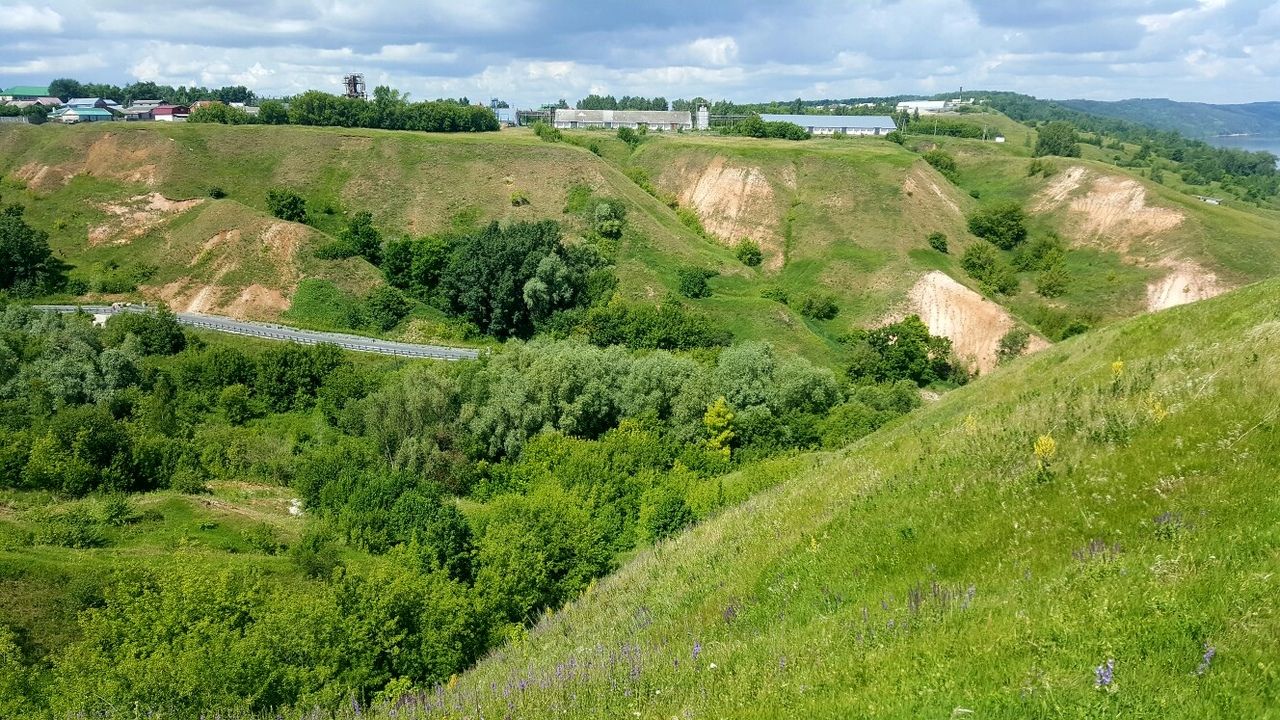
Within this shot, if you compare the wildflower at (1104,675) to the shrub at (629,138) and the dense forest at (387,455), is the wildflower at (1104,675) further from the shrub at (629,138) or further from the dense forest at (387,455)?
the shrub at (629,138)

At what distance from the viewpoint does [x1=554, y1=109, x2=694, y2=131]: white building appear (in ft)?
462

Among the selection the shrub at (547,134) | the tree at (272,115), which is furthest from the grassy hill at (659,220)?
the tree at (272,115)

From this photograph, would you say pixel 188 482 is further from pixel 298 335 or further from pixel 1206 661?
pixel 1206 661

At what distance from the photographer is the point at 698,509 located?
26.1 metres

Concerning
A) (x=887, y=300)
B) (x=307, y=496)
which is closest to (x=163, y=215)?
(x=307, y=496)

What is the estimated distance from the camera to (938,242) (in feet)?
232

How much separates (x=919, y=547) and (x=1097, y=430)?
3.27 meters

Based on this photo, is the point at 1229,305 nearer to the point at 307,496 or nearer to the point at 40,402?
the point at 307,496

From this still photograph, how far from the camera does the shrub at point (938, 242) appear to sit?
2781 inches

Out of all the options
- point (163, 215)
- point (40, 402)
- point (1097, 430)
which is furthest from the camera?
point (163, 215)

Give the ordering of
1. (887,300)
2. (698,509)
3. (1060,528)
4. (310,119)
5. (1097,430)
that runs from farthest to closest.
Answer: (310,119) → (887,300) → (698,509) → (1097,430) → (1060,528)

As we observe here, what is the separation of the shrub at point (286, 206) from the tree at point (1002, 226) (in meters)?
68.5

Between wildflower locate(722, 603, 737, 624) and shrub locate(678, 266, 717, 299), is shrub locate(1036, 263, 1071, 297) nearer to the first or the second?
shrub locate(678, 266, 717, 299)

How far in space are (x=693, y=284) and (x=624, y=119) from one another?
3725 inches
